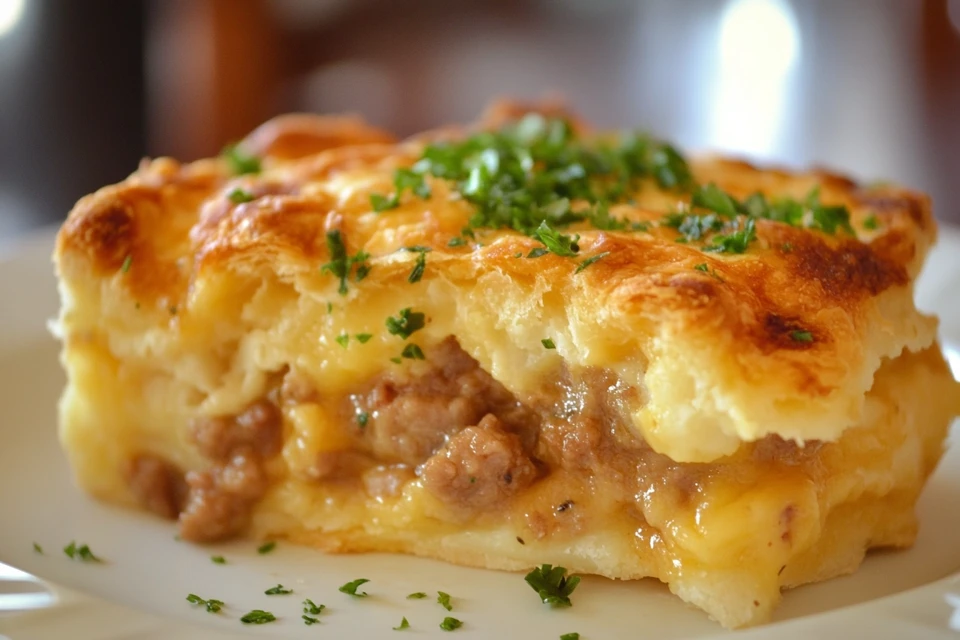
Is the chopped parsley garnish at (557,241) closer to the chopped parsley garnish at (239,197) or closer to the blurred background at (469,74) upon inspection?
the chopped parsley garnish at (239,197)

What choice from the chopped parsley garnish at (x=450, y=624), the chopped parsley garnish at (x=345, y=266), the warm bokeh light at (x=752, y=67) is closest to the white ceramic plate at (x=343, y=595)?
the chopped parsley garnish at (x=450, y=624)

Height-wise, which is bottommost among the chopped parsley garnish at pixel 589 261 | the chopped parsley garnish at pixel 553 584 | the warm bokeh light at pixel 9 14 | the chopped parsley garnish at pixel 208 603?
the chopped parsley garnish at pixel 208 603

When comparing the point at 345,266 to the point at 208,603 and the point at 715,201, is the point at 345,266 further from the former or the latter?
the point at 715,201

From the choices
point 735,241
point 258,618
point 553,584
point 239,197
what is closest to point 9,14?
point 239,197

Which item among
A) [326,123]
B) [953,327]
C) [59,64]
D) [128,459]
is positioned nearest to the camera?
[128,459]

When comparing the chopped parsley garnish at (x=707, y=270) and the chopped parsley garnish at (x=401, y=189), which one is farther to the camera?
the chopped parsley garnish at (x=401, y=189)

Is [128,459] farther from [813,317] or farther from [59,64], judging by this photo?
[59,64]

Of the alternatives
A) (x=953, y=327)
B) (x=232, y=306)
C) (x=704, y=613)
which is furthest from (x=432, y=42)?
(x=704, y=613)
